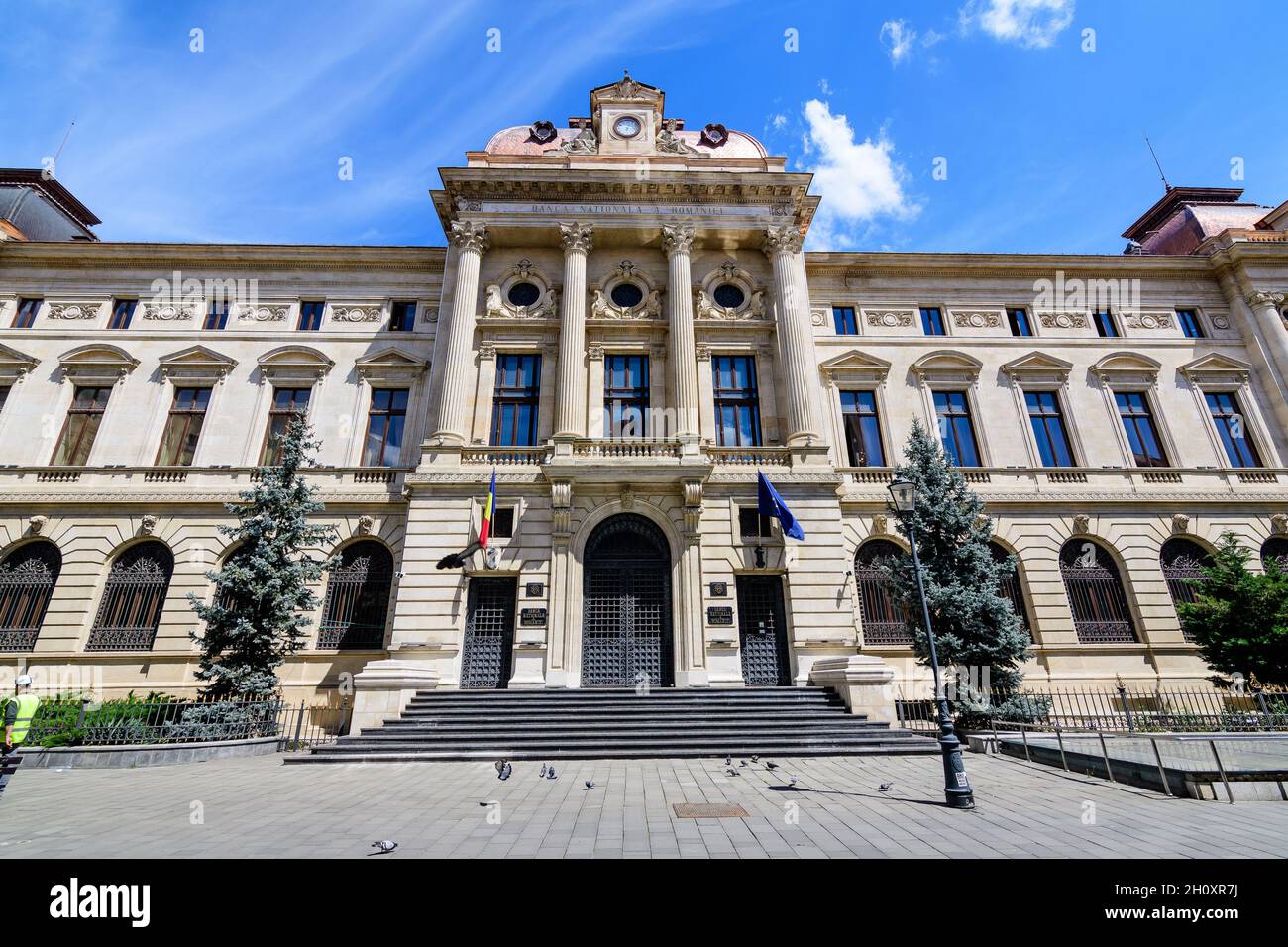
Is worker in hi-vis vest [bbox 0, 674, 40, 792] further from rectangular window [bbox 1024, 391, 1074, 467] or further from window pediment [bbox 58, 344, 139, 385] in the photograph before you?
rectangular window [bbox 1024, 391, 1074, 467]

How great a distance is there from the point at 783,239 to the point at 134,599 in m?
27.4

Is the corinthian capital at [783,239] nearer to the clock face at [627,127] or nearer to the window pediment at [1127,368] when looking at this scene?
the clock face at [627,127]

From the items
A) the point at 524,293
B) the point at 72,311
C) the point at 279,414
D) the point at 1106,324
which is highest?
the point at 524,293

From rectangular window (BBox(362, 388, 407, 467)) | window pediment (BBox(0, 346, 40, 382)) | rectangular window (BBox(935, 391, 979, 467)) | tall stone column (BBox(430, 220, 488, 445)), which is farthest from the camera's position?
rectangular window (BBox(935, 391, 979, 467))

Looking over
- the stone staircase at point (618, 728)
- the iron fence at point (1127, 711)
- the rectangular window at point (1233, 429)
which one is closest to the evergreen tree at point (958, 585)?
the iron fence at point (1127, 711)

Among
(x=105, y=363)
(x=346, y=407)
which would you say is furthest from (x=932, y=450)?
(x=105, y=363)

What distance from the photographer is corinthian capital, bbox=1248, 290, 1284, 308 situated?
24516mm

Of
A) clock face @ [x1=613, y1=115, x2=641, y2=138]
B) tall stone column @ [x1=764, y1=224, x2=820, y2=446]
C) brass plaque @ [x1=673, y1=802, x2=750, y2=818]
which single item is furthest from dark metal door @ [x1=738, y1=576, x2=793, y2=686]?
clock face @ [x1=613, y1=115, x2=641, y2=138]

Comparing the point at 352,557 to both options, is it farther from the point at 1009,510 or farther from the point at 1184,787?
the point at 1009,510

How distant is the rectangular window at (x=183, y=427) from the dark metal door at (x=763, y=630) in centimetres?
2140

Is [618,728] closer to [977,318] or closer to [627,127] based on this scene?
[977,318]

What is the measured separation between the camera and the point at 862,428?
23.4 m

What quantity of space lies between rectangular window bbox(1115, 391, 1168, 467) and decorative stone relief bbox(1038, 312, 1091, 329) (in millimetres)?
3454

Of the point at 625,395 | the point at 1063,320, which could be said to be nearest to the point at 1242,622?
the point at 1063,320
